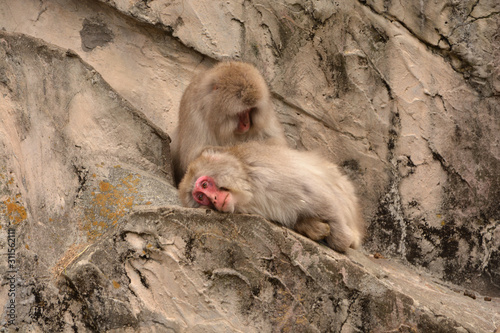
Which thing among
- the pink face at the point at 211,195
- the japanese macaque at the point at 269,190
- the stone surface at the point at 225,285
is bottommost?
the stone surface at the point at 225,285

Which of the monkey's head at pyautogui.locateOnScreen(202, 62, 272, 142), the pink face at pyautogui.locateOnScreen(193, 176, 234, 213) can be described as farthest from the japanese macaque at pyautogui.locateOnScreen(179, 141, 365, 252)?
the monkey's head at pyautogui.locateOnScreen(202, 62, 272, 142)

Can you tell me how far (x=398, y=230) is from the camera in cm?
492

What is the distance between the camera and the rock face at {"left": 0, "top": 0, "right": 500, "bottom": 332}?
3164 mm

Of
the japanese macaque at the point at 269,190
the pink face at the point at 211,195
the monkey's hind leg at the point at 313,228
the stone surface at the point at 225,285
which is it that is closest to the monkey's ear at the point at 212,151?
the japanese macaque at the point at 269,190

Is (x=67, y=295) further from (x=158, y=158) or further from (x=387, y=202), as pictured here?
(x=387, y=202)

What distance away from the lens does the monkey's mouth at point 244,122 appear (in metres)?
4.30

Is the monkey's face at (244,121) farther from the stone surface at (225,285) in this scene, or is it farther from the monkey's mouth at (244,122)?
the stone surface at (225,285)

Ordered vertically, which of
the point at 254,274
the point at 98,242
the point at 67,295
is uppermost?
the point at 254,274

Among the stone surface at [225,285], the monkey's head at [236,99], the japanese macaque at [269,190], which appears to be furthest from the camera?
the monkey's head at [236,99]

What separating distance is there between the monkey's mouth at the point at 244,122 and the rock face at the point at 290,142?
557 millimetres

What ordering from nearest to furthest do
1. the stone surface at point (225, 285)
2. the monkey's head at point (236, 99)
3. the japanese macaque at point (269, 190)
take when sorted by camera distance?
the stone surface at point (225, 285), the japanese macaque at point (269, 190), the monkey's head at point (236, 99)

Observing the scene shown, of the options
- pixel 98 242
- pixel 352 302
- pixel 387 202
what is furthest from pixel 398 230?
pixel 98 242

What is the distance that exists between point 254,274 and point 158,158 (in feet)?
4.40

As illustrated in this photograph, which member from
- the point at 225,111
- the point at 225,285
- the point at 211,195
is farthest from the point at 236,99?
the point at 225,285
